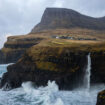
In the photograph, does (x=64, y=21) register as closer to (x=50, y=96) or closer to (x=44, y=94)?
(x=44, y=94)

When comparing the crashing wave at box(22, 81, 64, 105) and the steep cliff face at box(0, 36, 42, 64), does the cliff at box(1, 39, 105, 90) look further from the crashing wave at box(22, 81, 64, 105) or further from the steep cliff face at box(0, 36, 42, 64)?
the steep cliff face at box(0, 36, 42, 64)

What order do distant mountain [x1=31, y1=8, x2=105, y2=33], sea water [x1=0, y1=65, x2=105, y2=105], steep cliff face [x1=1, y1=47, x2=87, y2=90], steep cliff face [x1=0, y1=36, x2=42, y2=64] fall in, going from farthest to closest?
→ distant mountain [x1=31, y1=8, x2=105, y2=33] < steep cliff face [x1=0, y1=36, x2=42, y2=64] < steep cliff face [x1=1, y1=47, x2=87, y2=90] < sea water [x1=0, y1=65, x2=105, y2=105]

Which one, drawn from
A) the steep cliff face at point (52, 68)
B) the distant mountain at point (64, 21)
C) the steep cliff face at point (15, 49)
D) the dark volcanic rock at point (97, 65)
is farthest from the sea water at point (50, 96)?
the distant mountain at point (64, 21)

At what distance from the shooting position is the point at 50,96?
1261 inches

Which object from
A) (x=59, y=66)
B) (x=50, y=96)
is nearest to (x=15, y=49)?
(x=59, y=66)

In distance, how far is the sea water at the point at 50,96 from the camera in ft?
96.2

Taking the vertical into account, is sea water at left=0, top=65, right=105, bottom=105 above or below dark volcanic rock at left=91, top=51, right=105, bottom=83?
below

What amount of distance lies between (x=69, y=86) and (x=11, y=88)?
1289cm

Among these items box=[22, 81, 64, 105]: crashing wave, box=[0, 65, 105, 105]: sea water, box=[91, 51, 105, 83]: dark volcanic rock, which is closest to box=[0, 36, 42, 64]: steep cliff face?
box=[22, 81, 64, 105]: crashing wave

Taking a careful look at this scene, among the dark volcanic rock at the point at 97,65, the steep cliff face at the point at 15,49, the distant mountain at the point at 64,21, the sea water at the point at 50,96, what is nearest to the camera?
the sea water at the point at 50,96

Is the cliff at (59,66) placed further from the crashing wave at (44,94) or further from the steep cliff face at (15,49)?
the steep cliff face at (15,49)

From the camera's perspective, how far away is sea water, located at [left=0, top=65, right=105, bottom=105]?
1155 inches

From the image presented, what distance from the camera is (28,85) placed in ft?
134

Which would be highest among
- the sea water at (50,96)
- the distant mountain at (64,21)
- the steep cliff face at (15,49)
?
the distant mountain at (64,21)
